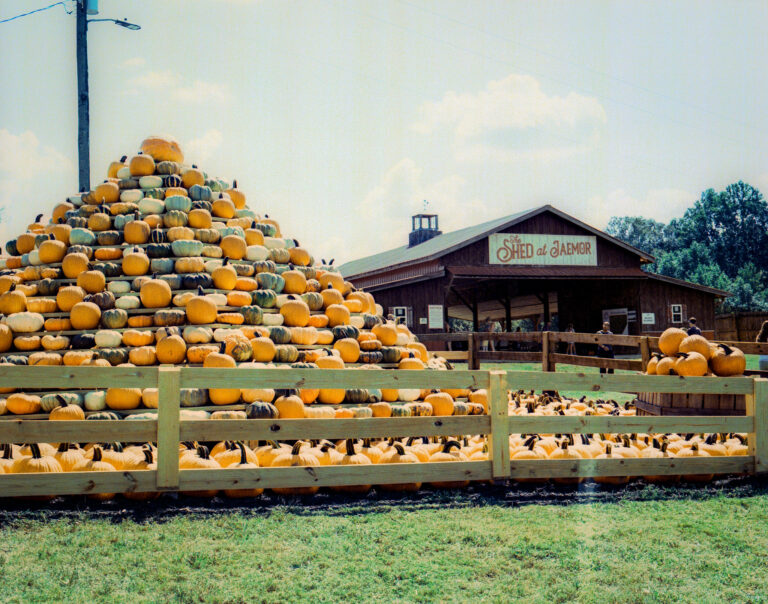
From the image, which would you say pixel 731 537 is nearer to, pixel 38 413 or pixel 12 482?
pixel 12 482

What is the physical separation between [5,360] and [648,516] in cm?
625

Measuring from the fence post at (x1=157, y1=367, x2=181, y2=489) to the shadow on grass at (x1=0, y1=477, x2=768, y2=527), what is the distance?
0.19 metres

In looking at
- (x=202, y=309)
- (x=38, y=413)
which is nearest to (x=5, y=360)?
(x=38, y=413)

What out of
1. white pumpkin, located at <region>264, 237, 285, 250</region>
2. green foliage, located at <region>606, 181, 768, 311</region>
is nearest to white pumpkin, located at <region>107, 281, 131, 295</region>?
white pumpkin, located at <region>264, 237, 285, 250</region>

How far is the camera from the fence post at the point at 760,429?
5711 millimetres

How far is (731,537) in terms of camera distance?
422cm

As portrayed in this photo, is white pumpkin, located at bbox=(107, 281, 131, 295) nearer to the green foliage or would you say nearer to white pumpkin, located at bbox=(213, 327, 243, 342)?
white pumpkin, located at bbox=(213, 327, 243, 342)

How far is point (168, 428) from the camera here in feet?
15.4

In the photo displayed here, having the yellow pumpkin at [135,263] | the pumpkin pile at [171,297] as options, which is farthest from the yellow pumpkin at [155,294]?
the yellow pumpkin at [135,263]

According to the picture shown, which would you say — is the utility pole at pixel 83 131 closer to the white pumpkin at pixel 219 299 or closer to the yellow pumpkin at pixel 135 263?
the yellow pumpkin at pixel 135 263

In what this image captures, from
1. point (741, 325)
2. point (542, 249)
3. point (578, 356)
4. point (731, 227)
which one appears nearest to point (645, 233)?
point (731, 227)

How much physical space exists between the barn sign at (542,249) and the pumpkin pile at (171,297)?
15.6 meters

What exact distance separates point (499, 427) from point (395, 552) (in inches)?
64.9

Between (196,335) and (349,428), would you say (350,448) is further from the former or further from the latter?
(196,335)
